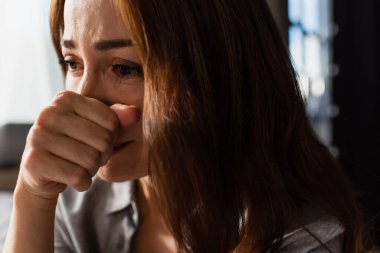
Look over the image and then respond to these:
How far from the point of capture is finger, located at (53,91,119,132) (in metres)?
0.72

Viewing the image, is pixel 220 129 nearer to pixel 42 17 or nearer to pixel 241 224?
pixel 241 224

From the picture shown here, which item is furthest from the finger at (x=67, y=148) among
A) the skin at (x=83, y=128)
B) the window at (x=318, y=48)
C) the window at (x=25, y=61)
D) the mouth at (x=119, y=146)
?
the window at (x=25, y=61)

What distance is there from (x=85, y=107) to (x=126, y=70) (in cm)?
11

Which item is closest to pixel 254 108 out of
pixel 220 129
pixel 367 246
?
pixel 220 129

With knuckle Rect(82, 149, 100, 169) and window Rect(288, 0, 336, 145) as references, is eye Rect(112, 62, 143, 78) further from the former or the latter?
window Rect(288, 0, 336, 145)

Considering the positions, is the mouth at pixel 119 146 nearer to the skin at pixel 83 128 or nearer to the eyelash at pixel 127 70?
the skin at pixel 83 128

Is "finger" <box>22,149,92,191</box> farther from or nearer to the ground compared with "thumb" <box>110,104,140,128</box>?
nearer to the ground

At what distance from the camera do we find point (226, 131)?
79 centimetres

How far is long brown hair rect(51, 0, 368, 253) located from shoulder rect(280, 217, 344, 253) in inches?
0.6

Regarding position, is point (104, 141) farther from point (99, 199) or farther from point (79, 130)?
point (99, 199)

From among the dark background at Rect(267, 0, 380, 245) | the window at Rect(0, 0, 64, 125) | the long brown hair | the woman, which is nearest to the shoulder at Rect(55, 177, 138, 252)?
the woman

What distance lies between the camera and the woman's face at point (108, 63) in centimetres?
76

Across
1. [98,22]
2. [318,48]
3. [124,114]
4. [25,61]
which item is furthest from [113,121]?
[25,61]

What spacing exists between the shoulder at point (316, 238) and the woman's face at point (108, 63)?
0.90 feet
